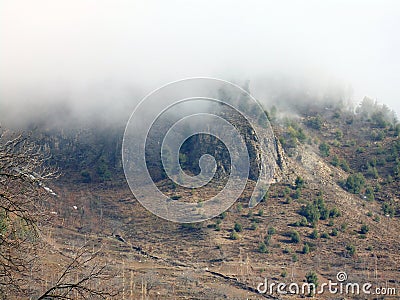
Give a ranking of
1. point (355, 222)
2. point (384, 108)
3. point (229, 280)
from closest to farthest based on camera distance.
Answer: point (229, 280) < point (355, 222) < point (384, 108)

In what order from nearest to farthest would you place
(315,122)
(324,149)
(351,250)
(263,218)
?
(351,250)
(263,218)
(324,149)
(315,122)

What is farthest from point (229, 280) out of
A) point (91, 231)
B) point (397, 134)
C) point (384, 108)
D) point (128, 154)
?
point (384, 108)

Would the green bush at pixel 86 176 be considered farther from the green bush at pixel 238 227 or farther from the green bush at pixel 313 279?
the green bush at pixel 313 279

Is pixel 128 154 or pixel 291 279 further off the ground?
pixel 128 154

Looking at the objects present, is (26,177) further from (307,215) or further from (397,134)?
(397,134)

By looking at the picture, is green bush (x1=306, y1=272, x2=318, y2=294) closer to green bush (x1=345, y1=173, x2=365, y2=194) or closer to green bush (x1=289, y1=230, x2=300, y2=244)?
green bush (x1=289, y1=230, x2=300, y2=244)

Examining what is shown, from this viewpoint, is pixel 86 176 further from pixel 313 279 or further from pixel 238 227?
pixel 313 279

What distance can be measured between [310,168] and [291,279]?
38534 millimetres

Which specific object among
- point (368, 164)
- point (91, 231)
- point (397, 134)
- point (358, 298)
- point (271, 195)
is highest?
point (397, 134)

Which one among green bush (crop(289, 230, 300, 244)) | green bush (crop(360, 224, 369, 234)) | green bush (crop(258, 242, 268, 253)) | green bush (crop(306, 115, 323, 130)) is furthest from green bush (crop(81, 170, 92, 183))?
green bush (crop(306, 115, 323, 130))

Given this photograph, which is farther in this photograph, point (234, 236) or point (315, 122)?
point (315, 122)

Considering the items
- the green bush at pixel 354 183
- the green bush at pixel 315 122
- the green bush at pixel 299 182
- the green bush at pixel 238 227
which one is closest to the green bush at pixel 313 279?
the green bush at pixel 238 227

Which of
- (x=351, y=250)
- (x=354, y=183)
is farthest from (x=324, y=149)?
(x=351, y=250)

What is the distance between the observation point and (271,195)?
103750 mm
